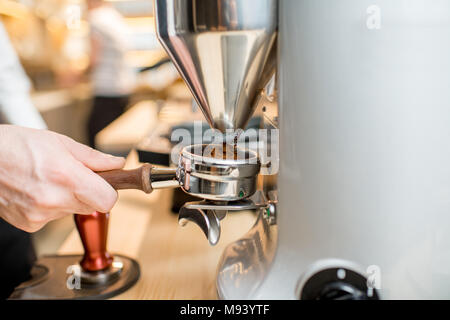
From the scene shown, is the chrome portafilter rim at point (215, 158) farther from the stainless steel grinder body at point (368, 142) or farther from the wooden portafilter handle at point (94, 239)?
the wooden portafilter handle at point (94, 239)

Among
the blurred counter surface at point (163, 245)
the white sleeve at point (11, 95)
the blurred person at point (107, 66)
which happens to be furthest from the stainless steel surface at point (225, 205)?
the blurred person at point (107, 66)

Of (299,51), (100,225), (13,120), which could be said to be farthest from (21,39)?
(299,51)

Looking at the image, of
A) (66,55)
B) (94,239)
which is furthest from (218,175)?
(66,55)

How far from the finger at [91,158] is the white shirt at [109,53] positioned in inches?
67.3

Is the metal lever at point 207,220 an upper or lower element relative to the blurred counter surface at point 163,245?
upper

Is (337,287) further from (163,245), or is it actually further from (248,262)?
(163,245)

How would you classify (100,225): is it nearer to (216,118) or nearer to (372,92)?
(216,118)

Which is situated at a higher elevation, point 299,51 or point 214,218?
point 299,51

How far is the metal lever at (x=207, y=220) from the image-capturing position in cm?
33

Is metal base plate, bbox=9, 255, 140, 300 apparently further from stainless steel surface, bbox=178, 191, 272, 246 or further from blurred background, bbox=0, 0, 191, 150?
blurred background, bbox=0, 0, 191, 150

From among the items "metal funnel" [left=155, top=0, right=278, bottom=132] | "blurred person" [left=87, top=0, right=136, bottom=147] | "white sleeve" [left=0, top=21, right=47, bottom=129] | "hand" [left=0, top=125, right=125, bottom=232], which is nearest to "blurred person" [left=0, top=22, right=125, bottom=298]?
"hand" [left=0, top=125, right=125, bottom=232]

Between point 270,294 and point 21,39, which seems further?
point 21,39
